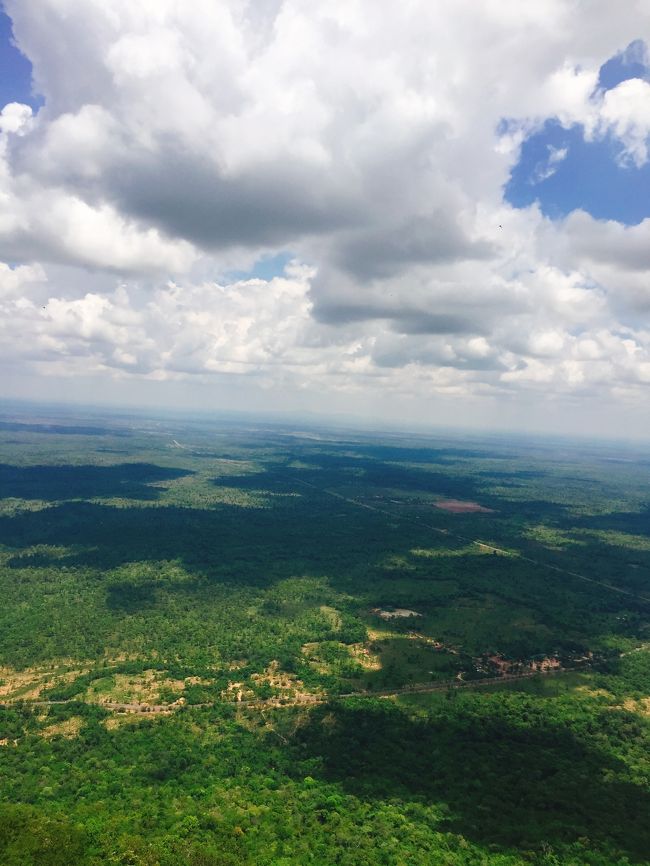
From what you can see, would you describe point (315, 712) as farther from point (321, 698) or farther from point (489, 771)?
point (489, 771)

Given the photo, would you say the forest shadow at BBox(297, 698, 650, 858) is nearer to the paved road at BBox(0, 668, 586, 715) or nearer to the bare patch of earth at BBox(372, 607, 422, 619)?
the paved road at BBox(0, 668, 586, 715)

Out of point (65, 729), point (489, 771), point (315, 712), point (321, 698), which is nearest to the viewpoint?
point (489, 771)

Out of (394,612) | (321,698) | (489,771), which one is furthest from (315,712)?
(394,612)

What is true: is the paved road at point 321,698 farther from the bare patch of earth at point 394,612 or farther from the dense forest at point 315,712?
the bare patch of earth at point 394,612

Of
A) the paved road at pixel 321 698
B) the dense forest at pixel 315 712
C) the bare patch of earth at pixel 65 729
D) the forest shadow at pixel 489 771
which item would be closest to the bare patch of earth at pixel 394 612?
the dense forest at pixel 315 712

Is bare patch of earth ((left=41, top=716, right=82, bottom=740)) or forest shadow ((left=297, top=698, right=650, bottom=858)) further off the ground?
forest shadow ((left=297, top=698, right=650, bottom=858))

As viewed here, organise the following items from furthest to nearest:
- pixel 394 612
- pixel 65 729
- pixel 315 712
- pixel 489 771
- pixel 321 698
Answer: pixel 394 612 < pixel 321 698 < pixel 315 712 < pixel 65 729 < pixel 489 771

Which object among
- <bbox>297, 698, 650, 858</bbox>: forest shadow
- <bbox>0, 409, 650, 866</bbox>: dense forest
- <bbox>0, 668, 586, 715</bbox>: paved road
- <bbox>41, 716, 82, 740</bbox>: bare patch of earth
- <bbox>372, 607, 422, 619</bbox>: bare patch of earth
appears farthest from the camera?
<bbox>372, 607, 422, 619</bbox>: bare patch of earth

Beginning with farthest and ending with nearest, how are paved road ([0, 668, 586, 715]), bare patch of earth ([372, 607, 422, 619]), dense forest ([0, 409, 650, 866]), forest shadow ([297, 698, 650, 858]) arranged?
bare patch of earth ([372, 607, 422, 619]) → paved road ([0, 668, 586, 715]) → forest shadow ([297, 698, 650, 858]) → dense forest ([0, 409, 650, 866])

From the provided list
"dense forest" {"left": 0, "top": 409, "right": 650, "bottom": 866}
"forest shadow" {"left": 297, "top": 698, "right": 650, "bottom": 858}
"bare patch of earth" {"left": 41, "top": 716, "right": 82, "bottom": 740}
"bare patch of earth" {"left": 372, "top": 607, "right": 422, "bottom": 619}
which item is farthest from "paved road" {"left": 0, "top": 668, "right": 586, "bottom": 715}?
"bare patch of earth" {"left": 372, "top": 607, "right": 422, "bottom": 619}
